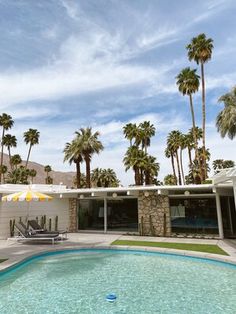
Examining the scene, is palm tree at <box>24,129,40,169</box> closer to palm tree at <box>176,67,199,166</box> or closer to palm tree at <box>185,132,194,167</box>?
palm tree at <box>185,132,194,167</box>

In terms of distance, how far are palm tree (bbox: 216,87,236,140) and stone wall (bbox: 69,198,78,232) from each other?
1399 cm

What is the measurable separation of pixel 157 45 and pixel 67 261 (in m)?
11.4

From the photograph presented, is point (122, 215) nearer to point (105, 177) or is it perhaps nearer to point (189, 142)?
point (105, 177)

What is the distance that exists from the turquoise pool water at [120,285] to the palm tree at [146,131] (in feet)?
90.2

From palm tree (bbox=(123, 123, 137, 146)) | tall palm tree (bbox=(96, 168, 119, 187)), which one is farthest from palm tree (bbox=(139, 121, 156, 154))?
tall palm tree (bbox=(96, 168, 119, 187))

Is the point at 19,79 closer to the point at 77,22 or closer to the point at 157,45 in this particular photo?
the point at 77,22

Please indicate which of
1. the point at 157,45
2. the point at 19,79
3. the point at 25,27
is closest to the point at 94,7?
the point at 25,27

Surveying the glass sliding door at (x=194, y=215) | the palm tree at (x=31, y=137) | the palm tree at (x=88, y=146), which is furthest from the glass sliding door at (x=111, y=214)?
the palm tree at (x=31, y=137)

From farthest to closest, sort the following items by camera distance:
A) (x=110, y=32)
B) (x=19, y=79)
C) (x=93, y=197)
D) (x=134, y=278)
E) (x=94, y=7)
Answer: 1. (x=93, y=197)
2. (x=19, y=79)
3. (x=110, y=32)
4. (x=94, y=7)
5. (x=134, y=278)

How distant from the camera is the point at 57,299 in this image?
6434mm

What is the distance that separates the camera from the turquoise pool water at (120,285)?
5918 millimetres

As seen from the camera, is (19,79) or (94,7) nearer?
(94,7)

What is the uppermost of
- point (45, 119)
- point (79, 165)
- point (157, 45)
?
point (157, 45)

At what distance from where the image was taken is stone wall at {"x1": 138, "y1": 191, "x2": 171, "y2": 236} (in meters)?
15.8
